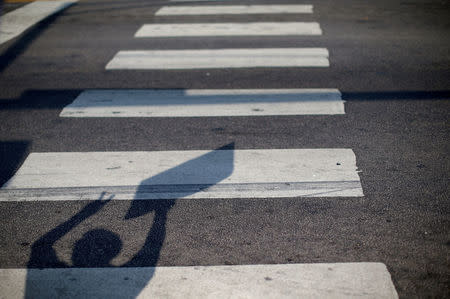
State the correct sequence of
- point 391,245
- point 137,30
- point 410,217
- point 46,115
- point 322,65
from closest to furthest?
1. point 391,245
2. point 410,217
3. point 46,115
4. point 322,65
5. point 137,30

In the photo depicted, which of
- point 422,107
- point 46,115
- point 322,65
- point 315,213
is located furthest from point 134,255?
point 322,65

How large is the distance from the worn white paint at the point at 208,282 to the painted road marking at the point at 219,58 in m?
4.41

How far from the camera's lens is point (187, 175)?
4.60 m

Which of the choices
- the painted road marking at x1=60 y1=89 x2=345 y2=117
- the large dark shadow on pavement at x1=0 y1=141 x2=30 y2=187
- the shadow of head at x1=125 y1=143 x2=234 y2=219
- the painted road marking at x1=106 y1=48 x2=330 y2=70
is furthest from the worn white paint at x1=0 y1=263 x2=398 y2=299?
the painted road marking at x1=106 y1=48 x2=330 y2=70

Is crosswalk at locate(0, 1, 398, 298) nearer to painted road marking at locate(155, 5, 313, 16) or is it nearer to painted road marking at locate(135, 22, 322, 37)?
painted road marking at locate(135, 22, 322, 37)

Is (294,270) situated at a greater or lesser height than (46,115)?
lesser

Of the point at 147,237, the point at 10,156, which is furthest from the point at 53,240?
the point at 10,156

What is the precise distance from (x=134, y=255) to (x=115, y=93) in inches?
133

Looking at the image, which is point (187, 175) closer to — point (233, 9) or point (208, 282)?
point (208, 282)

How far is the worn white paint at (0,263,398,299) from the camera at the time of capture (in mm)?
3219

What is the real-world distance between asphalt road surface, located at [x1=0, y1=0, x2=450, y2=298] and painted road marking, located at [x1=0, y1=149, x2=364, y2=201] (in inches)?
4.5

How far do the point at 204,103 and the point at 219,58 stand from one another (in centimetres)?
176

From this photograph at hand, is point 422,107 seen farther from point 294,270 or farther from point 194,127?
point 294,270

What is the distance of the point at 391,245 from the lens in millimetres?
3637
